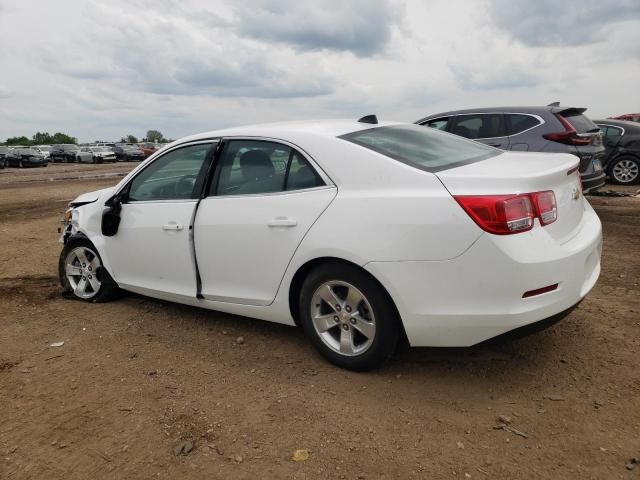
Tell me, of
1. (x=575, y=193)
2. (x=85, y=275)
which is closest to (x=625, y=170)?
(x=575, y=193)

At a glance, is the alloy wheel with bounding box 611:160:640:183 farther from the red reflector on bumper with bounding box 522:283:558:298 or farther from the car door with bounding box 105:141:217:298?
the car door with bounding box 105:141:217:298

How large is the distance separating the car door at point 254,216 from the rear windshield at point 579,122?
20.8 ft

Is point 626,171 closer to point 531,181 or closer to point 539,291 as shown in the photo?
point 531,181

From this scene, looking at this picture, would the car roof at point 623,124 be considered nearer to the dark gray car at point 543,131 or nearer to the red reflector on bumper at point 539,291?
the dark gray car at point 543,131

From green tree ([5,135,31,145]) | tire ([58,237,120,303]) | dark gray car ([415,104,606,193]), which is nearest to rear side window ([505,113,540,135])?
dark gray car ([415,104,606,193])

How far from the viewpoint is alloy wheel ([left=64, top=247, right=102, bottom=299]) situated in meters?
4.90

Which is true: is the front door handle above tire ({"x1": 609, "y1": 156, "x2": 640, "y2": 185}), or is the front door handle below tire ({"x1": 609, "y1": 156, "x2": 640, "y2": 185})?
above

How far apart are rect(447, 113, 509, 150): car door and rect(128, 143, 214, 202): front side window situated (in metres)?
5.67

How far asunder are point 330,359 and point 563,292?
1.44 m

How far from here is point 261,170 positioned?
3664 mm

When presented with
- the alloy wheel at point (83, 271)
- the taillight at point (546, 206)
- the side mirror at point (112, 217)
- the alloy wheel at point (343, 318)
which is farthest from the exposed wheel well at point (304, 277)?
the alloy wheel at point (83, 271)

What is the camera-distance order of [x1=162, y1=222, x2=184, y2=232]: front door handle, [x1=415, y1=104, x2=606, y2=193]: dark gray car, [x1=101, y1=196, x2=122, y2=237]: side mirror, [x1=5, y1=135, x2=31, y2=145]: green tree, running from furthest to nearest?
[x1=5, y1=135, x2=31, y2=145]: green tree < [x1=415, y1=104, x2=606, y2=193]: dark gray car < [x1=101, y1=196, x2=122, y2=237]: side mirror < [x1=162, y1=222, x2=184, y2=232]: front door handle

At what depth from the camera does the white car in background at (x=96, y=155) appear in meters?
41.8

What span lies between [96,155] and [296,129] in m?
42.7
